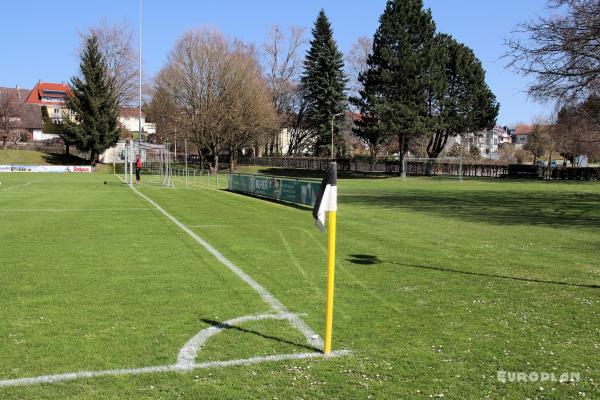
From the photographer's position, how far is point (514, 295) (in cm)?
682

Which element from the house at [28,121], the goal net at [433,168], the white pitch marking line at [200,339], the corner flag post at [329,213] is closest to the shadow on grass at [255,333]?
Answer: the white pitch marking line at [200,339]

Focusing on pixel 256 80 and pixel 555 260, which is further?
pixel 256 80

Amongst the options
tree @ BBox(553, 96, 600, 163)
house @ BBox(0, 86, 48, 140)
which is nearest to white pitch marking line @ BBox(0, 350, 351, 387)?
tree @ BBox(553, 96, 600, 163)

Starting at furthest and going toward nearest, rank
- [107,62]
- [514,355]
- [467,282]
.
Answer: [107,62] < [467,282] < [514,355]

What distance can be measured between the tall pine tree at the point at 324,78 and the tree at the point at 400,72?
8.64 meters

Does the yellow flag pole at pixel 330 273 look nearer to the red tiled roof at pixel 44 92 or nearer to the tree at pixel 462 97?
the tree at pixel 462 97

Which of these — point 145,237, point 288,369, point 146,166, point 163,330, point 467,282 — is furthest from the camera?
point 146,166

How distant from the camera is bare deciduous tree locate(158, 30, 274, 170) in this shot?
5666 cm

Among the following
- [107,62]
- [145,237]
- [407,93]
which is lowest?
[145,237]

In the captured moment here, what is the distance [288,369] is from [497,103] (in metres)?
73.1

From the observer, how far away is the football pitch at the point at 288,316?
4023 mm

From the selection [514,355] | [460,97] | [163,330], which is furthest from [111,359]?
[460,97]

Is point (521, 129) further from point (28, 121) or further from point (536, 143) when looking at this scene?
point (28, 121)

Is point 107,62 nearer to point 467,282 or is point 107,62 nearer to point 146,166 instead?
point 146,166
